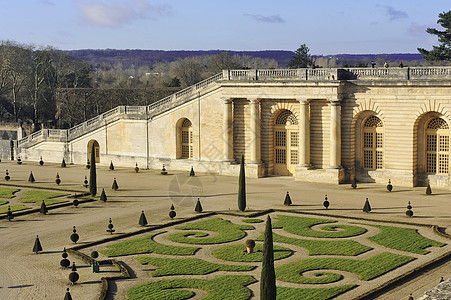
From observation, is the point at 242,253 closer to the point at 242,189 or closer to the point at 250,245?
the point at 250,245

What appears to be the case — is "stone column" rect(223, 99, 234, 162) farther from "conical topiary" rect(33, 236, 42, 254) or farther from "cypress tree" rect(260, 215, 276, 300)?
"cypress tree" rect(260, 215, 276, 300)

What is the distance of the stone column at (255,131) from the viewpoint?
2514 inches

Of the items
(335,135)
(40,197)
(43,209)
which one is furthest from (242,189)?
(40,197)

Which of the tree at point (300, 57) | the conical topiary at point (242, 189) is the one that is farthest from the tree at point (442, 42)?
the conical topiary at point (242, 189)

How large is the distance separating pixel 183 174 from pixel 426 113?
23.7 metres

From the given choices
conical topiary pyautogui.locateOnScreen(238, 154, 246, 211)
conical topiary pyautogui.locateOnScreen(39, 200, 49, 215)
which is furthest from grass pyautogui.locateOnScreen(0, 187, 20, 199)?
conical topiary pyautogui.locateOnScreen(238, 154, 246, 211)

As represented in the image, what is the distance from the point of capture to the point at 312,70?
199 ft

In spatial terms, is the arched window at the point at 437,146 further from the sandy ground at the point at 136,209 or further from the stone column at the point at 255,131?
the stone column at the point at 255,131

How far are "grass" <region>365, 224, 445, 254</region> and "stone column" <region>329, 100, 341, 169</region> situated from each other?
56.7 ft

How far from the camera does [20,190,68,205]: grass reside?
53.1 meters

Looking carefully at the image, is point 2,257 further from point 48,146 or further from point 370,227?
point 48,146

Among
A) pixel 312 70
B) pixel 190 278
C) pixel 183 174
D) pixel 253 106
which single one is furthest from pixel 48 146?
pixel 190 278

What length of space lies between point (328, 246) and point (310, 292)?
27.3 ft

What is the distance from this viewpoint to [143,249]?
126ft
